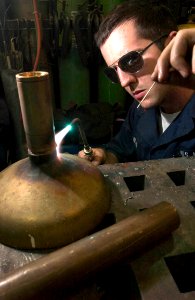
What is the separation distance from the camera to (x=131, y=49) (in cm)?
132

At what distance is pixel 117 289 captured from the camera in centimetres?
63

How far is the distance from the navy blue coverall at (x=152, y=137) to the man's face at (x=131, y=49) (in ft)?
0.56

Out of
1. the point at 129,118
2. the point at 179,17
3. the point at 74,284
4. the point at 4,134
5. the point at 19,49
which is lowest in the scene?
the point at 4,134

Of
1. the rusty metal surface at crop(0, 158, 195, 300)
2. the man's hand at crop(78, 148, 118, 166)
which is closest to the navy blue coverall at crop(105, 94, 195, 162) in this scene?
the man's hand at crop(78, 148, 118, 166)

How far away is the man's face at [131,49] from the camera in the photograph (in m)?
1.31

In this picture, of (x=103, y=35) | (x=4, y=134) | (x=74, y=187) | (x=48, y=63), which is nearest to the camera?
(x=74, y=187)

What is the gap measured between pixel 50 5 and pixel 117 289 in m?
2.56

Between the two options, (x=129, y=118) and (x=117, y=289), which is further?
(x=129, y=118)

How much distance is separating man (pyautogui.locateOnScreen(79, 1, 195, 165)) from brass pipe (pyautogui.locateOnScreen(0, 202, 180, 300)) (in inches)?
32.5

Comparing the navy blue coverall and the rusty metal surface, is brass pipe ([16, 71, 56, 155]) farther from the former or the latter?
the navy blue coverall

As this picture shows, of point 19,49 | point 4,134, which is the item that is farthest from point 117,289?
point 19,49

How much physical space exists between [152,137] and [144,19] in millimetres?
658

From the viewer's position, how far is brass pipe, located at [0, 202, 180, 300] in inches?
17.1

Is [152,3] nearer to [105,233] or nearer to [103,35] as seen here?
[103,35]
